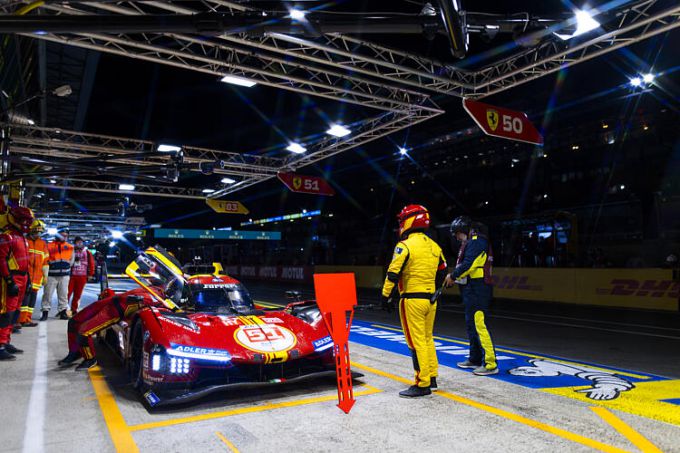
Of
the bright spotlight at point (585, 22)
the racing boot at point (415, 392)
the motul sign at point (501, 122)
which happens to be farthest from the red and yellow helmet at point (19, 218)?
the bright spotlight at point (585, 22)

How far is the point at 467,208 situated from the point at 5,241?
1231 inches

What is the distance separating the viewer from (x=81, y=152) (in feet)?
60.6

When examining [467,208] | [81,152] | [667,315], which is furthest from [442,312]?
[467,208]

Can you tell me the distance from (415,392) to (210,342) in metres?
2.15

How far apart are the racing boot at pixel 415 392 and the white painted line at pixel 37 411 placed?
3.20 m

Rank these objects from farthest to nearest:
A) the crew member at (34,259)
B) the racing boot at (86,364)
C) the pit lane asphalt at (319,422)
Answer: the crew member at (34,259), the racing boot at (86,364), the pit lane asphalt at (319,422)

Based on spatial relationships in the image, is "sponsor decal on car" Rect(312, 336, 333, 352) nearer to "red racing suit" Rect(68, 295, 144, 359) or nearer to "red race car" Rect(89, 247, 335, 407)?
"red race car" Rect(89, 247, 335, 407)

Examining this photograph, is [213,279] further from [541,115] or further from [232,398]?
[541,115]

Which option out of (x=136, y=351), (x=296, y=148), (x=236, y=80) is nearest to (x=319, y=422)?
(x=136, y=351)

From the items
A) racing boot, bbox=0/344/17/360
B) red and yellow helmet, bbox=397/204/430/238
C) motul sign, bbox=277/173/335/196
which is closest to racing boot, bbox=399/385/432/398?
red and yellow helmet, bbox=397/204/430/238

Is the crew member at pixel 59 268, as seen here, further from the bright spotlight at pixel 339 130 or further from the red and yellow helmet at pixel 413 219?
the red and yellow helmet at pixel 413 219

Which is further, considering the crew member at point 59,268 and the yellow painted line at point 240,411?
the crew member at point 59,268

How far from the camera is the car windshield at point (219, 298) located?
6.12 metres

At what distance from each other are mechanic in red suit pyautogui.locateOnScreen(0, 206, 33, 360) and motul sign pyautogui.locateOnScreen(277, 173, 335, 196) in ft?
41.8
